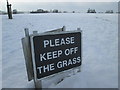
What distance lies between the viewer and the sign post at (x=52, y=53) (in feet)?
7.81

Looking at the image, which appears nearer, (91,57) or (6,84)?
(6,84)

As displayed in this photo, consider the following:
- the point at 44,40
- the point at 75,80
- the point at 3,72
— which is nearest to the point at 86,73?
the point at 75,80

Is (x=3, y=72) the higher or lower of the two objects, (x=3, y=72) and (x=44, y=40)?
the lower

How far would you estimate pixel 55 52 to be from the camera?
257cm

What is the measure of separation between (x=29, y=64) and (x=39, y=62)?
0.15 metres

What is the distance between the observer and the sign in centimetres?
240

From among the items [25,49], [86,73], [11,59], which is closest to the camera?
[25,49]

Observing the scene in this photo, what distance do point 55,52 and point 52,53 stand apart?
0.06 meters

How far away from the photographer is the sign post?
2.38 meters

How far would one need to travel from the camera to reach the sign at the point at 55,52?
7.87 ft

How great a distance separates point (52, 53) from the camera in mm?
2537


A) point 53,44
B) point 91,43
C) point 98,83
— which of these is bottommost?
point 98,83

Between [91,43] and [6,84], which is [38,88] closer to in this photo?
Result: [6,84]

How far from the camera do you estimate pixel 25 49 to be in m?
2.38
